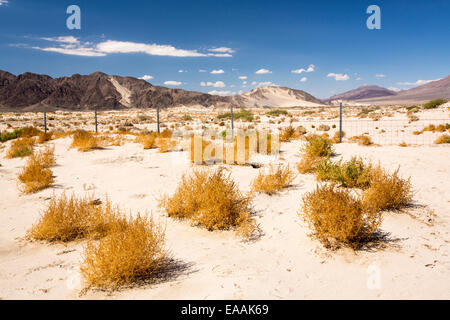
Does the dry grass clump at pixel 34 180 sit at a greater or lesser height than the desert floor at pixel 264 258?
greater

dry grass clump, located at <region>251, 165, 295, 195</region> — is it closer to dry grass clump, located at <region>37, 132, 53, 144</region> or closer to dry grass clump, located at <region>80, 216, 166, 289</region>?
dry grass clump, located at <region>80, 216, 166, 289</region>

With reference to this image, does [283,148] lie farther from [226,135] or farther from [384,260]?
[384,260]

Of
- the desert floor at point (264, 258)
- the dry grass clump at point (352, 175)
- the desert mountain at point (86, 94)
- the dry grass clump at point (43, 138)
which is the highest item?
the desert mountain at point (86, 94)

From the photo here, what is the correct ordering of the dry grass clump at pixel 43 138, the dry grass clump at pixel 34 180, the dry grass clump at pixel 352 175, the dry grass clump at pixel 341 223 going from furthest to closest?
the dry grass clump at pixel 43 138 → the dry grass clump at pixel 34 180 → the dry grass clump at pixel 352 175 → the dry grass clump at pixel 341 223

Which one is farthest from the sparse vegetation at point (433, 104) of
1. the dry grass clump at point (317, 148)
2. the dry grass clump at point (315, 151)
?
the dry grass clump at point (317, 148)

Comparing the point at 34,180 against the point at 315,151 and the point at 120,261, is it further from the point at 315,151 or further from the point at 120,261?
the point at 315,151

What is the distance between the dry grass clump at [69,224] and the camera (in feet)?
13.7

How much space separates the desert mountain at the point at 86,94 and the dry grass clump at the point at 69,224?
8750 centimetres

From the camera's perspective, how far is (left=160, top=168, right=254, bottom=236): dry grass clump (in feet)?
15.0

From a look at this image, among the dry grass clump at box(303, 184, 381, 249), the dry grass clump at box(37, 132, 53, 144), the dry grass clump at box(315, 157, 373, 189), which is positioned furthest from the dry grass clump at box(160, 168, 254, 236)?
the dry grass clump at box(37, 132, 53, 144)

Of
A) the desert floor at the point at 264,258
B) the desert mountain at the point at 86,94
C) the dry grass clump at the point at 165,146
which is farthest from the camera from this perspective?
the desert mountain at the point at 86,94

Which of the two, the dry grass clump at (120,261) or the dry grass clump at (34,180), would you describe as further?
the dry grass clump at (34,180)

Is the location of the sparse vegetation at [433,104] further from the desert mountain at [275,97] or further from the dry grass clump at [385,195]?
the desert mountain at [275,97]
